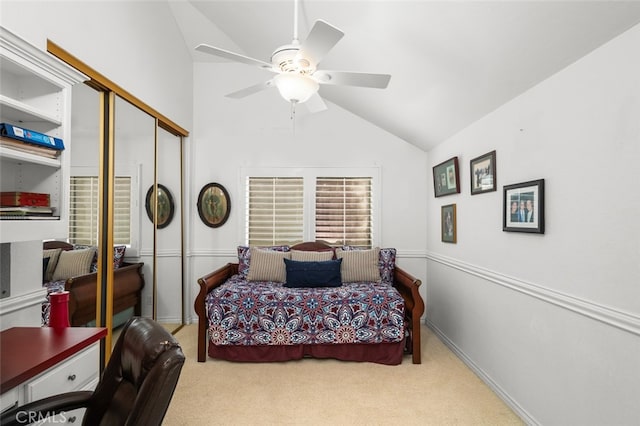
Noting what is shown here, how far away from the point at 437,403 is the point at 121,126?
3.22 meters

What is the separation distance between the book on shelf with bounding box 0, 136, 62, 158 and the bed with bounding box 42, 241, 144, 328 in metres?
0.63

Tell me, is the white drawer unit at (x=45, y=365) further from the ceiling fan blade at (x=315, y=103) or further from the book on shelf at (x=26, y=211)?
the ceiling fan blade at (x=315, y=103)

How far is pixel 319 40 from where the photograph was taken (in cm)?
175

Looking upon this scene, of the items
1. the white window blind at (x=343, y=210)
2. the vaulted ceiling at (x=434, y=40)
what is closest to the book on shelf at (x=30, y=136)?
the vaulted ceiling at (x=434, y=40)

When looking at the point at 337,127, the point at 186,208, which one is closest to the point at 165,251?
the point at 186,208

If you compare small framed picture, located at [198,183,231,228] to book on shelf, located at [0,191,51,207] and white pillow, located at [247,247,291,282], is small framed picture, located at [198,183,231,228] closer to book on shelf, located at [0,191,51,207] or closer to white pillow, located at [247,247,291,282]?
white pillow, located at [247,247,291,282]

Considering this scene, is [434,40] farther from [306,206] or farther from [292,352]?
[292,352]

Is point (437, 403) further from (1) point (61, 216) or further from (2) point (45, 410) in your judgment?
(1) point (61, 216)

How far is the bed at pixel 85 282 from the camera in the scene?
202cm

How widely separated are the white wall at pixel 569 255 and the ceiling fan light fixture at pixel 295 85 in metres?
1.40

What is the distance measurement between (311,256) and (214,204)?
143cm

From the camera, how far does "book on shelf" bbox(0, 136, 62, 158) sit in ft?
4.69

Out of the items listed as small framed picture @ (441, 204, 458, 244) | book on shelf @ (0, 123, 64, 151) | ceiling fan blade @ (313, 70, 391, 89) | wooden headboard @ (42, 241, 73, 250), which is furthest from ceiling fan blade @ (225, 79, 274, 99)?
small framed picture @ (441, 204, 458, 244)

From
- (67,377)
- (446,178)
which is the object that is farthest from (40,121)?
(446,178)
